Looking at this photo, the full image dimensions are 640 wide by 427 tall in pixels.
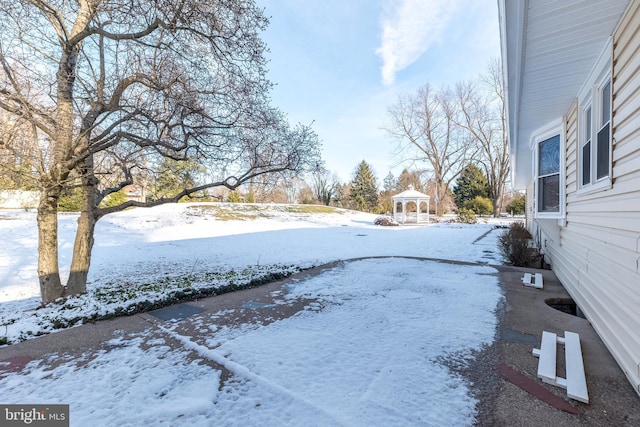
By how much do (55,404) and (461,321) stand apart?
12.0ft

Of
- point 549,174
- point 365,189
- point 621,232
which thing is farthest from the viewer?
point 365,189

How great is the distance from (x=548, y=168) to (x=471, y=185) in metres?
30.3

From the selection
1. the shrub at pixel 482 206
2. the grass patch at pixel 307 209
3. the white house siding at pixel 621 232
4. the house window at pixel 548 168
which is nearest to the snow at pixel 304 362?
the white house siding at pixel 621 232

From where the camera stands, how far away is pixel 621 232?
2553 mm

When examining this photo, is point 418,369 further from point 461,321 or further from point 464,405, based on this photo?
point 461,321

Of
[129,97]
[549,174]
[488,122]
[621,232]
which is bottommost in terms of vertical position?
[621,232]

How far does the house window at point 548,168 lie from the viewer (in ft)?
18.2

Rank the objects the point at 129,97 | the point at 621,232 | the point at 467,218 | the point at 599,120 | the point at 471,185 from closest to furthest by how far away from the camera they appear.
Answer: the point at 621,232, the point at 599,120, the point at 129,97, the point at 467,218, the point at 471,185

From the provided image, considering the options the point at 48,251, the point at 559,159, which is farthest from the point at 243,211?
the point at 559,159

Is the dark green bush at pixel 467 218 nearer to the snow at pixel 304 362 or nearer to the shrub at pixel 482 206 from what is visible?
the shrub at pixel 482 206

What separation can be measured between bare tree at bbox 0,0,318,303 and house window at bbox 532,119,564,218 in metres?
4.68

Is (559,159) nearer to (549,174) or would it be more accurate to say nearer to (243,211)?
(549,174)

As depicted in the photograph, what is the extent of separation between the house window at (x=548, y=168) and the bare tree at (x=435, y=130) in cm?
2242

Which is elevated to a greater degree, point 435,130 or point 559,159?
point 435,130
